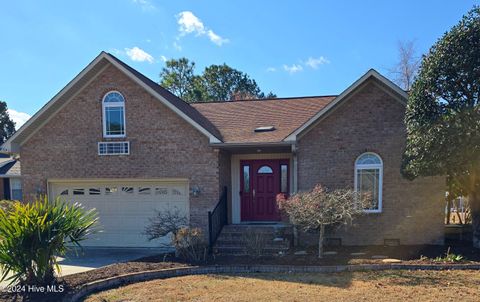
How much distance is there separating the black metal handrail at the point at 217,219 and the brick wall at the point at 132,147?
39 cm

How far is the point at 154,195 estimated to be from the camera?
1087 centimetres

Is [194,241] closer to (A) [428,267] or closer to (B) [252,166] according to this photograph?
(B) [252,166]

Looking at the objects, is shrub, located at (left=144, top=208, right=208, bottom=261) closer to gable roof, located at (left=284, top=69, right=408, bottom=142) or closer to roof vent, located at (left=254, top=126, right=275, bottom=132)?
gable roof, located at (left=284, top=69, right=408, bottom=142)

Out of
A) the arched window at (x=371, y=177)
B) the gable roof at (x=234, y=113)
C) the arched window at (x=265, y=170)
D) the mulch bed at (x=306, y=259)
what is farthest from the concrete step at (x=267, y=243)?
the gable roof at (x=234, y=113)

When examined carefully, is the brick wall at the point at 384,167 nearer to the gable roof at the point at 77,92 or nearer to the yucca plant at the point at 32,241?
the gable roof at the point at 77,92

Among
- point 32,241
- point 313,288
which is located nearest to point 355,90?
point 313,288

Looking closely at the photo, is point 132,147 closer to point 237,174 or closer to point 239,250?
point 237,174

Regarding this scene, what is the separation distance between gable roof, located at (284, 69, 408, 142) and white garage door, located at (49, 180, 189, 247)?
4488 mm

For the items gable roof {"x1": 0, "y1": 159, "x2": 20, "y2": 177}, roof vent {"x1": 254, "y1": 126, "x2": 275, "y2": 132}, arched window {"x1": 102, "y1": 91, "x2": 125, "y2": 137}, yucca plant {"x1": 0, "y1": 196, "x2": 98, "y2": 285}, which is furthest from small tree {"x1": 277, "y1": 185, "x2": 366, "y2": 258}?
gable roof {"x1": 0, "y1": 159, "x2": 20, "y2": 177}

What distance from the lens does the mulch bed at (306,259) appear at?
24.7 feet

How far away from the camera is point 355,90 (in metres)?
9.79

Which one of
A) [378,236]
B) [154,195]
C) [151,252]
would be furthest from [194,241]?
[378,236]

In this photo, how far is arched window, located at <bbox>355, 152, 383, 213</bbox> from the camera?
9.79 meters

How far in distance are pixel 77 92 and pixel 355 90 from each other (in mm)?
9459
